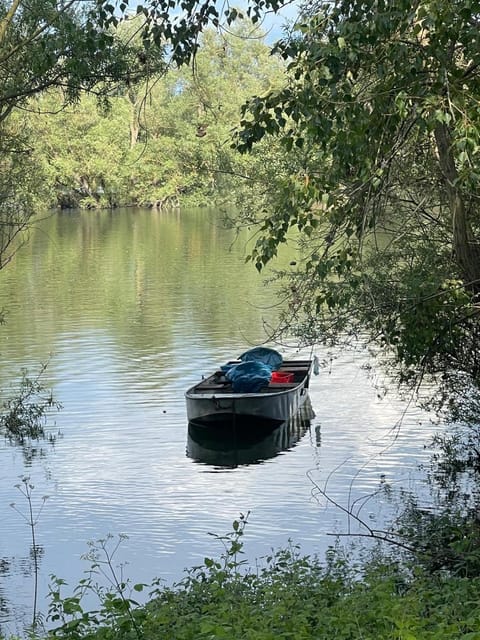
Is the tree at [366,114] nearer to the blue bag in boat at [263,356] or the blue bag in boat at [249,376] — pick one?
the blue bag in boat at [249,376]

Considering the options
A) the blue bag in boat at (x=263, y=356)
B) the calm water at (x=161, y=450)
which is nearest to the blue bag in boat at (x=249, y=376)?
the blue bag in boat at (x=263, y=356)

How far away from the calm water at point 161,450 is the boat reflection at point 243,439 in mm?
47

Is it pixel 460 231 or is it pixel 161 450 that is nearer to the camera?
pixel 460 231

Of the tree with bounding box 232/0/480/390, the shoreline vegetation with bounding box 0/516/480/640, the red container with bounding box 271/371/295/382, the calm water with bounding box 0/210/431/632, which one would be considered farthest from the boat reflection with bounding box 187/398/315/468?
the tree with bounding box 232/0/480/390

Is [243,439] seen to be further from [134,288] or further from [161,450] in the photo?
[134,288]

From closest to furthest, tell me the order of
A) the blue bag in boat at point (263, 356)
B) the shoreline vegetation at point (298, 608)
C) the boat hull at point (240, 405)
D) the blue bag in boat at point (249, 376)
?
the shoreline vegetation at point (298, 608)
the boat hull at point (240, 405)
the blue bag in boat at point (249, 376)
the blue bag in boat at point (263, 356)

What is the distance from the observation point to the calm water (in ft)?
38.0

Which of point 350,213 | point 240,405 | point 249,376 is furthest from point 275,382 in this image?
point 350,213

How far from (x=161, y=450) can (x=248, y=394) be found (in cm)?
203

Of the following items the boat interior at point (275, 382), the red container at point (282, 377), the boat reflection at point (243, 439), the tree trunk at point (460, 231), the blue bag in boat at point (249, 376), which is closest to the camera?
the tree trunk at point (460, 231)

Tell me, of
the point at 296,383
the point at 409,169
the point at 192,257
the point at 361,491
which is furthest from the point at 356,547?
the point at 192,257

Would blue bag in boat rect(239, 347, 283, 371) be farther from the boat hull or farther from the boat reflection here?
the boat hull

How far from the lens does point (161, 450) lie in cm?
1581

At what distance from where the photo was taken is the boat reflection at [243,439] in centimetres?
1591
